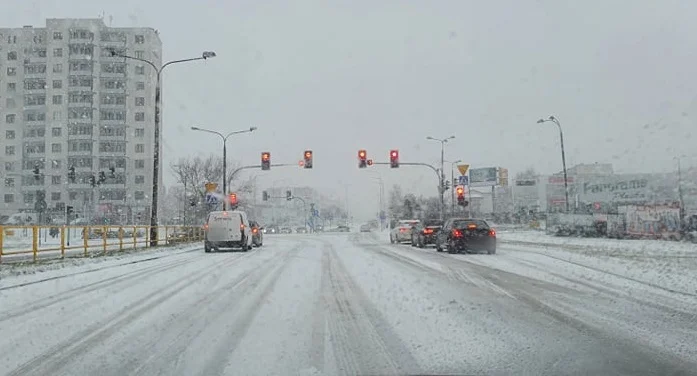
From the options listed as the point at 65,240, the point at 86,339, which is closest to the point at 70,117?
the point at 65,240

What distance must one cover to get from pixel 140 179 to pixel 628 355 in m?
94.5

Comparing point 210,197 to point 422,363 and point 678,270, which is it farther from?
point 422,363

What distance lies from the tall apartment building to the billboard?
49763 mm

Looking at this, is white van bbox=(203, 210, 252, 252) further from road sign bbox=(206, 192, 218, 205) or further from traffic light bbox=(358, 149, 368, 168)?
traffic light bbox=(358, 149, 368, 168)

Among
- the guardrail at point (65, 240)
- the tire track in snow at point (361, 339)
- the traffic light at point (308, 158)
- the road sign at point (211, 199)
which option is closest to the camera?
the tire track in snow at point (361, 339)

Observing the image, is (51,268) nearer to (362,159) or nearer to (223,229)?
(223,229)

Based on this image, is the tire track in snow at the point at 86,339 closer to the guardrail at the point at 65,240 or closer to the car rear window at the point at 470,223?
the guardrail at the point at 65,240

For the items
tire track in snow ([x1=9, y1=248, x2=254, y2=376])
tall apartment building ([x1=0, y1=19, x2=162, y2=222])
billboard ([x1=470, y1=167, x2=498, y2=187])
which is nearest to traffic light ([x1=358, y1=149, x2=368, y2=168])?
tire track in snow ([x1=9, y1=248, x2=254, y2=376])

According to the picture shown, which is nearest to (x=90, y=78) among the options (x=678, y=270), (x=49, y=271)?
(x=49, y=271)

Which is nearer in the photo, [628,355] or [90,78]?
[628,355]

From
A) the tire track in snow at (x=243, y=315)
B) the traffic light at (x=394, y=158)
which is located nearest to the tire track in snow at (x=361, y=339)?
the tire track in snow at (x=243, y=315)

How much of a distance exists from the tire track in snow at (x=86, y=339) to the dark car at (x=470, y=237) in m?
14.6

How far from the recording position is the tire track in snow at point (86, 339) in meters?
5.86

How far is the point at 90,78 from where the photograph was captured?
9350 cm
